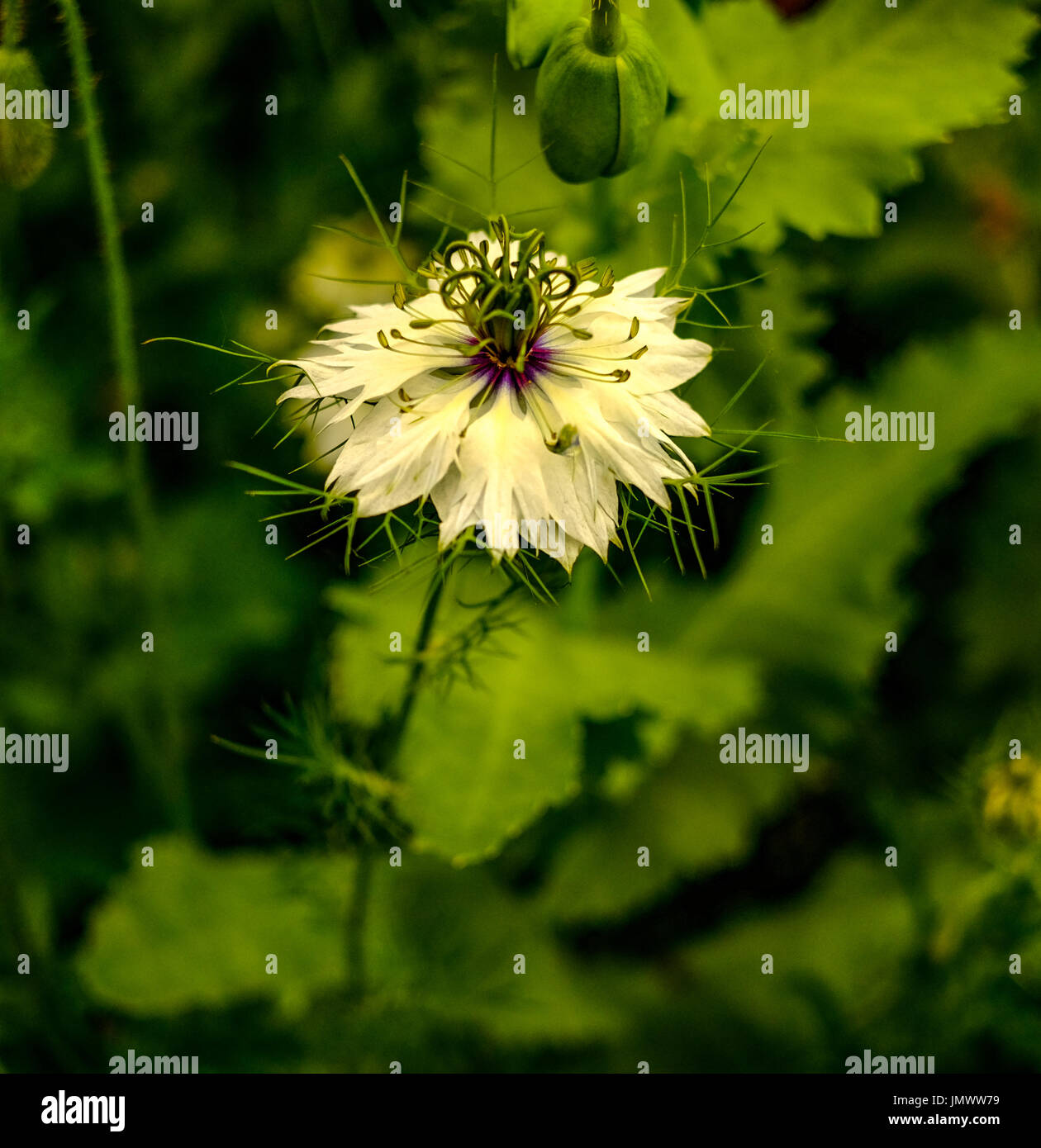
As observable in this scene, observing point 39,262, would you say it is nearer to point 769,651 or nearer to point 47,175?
point 47,175

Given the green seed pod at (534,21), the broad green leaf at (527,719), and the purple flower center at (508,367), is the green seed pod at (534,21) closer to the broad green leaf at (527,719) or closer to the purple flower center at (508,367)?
the purple flower center at (508,367)

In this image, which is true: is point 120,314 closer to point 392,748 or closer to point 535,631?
point 392,748

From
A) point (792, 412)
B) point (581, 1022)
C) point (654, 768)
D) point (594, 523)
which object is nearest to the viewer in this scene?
point (594, 523)

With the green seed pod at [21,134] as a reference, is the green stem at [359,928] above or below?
below

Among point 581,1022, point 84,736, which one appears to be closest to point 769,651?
point 581,1022

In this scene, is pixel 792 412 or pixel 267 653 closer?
pixel 792 412

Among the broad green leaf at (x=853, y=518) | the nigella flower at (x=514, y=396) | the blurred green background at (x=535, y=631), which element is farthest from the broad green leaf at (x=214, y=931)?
the nigella flower at (x=514, y=396)
